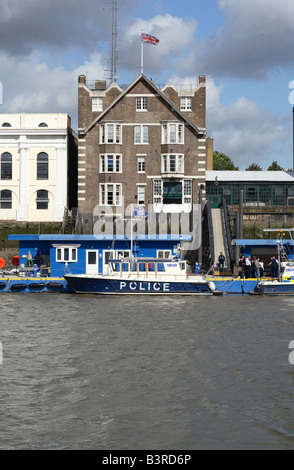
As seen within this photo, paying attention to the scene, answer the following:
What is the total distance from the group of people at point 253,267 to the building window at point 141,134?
23.5 m

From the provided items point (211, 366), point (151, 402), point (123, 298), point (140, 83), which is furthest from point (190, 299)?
point (140, 83)

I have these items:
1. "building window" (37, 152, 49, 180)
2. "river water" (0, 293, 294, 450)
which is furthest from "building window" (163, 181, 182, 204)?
"river water" (0, 293, 294, 450)

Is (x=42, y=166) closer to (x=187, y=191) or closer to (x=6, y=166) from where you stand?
(x=6, y=166)

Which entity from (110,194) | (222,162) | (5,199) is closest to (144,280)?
(110,194)

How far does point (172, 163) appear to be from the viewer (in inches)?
2584

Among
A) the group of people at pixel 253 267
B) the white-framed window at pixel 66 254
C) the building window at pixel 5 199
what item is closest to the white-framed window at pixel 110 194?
the building window at pixel 5 199

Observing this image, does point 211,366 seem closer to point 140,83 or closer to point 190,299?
point 190,299

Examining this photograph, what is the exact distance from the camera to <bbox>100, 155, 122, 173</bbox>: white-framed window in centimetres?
6556

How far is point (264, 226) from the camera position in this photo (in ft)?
211

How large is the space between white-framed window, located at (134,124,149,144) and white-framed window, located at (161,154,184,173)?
105 inches

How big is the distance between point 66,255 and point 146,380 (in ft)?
91.6

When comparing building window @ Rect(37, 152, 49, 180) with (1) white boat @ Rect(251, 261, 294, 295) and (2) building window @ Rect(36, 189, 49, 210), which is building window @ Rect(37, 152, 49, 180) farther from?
(1) white boat @ Rect(251, 261, 294, 295)

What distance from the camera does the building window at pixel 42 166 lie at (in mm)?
67688
